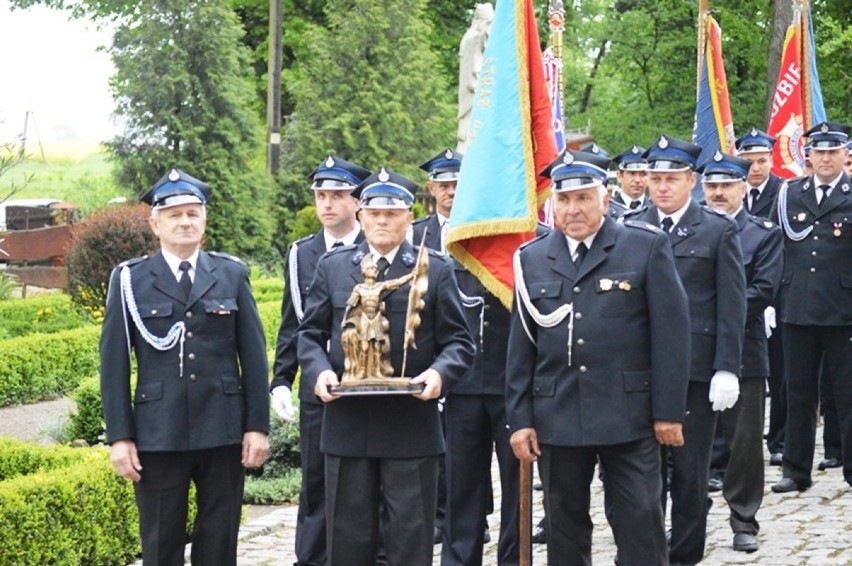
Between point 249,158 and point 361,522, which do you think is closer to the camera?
point 361,522

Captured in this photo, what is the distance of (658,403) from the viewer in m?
6.64

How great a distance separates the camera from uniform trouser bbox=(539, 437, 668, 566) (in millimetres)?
6668

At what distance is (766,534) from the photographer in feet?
31.1

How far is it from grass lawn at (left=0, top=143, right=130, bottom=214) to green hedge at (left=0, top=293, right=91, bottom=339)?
1734cm

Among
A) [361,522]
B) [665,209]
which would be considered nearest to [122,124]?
[665,209]

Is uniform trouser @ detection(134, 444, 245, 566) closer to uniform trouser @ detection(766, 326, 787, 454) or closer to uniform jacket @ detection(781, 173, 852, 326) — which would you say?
uniform jacket @ detection(781, 173, 852, 326)

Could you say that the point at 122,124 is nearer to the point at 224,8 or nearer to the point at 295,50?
the point at 224,8

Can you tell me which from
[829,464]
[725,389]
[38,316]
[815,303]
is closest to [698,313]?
[725,389]

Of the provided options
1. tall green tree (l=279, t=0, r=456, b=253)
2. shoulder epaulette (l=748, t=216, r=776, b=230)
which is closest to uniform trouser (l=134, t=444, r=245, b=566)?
shoulder epaulette (l=748, t=216, r=776, b=230)

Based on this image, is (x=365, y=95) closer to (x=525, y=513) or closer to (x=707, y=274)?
(x=707, y=274)

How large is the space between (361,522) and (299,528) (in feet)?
5.52

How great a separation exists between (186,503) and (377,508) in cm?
86

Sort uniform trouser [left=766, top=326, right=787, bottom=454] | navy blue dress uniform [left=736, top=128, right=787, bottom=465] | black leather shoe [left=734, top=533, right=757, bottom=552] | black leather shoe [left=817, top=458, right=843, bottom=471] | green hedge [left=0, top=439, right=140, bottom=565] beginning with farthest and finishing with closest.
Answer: uniform trouser [left=766, top=326, right=787, bottom=454] < navy blue dress uniform [left=736, top=128, right=787, bottom=465] < black leather shoe [left=817, top=458, right=843, bottom=471] < black leather shoe [left=734, top=533, right=757, bottom=552] < green hedge [left=0, top=439, right=140, bottom=565]

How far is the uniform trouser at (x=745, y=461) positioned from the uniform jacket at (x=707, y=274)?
2.71 ft
